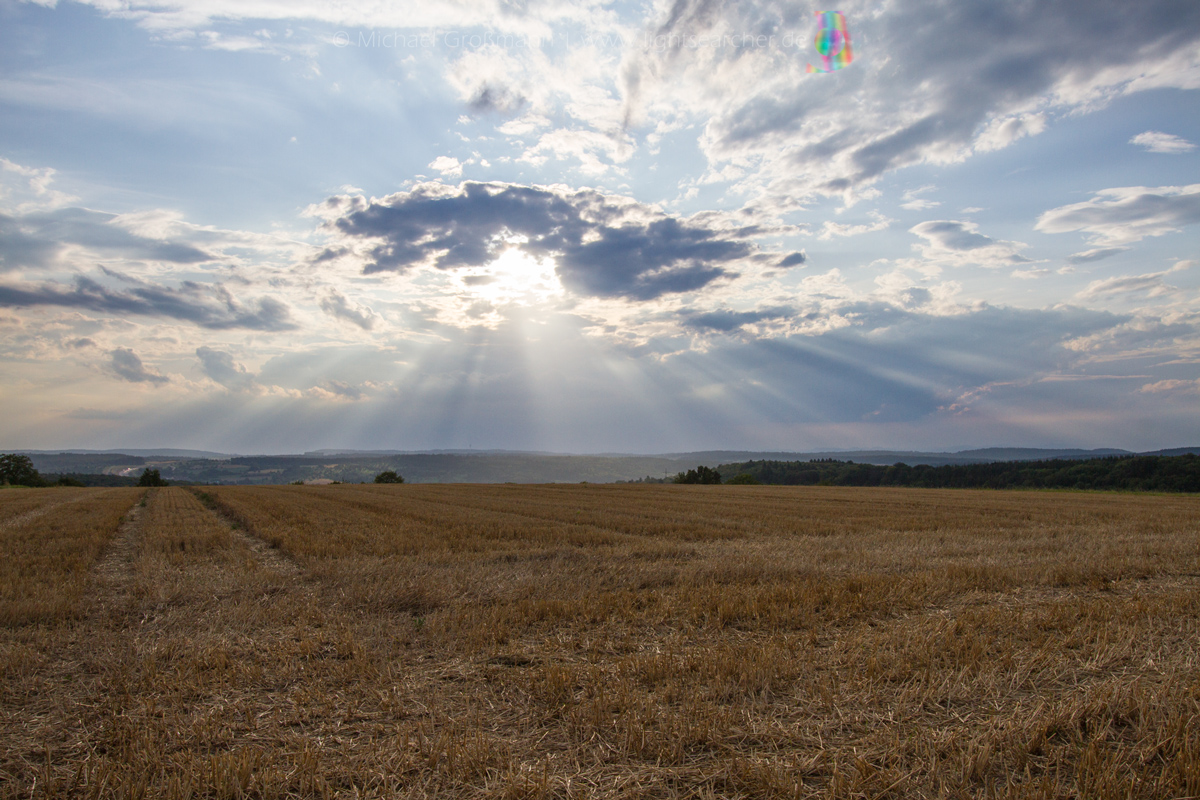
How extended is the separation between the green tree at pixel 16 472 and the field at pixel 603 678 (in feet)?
417

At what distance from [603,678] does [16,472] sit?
144145mm

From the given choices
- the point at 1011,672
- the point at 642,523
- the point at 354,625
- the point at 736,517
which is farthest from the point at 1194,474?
the point at 354,625

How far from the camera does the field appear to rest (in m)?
3.85

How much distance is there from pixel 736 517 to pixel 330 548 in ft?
53.4

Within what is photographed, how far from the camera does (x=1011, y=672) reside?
221 inches

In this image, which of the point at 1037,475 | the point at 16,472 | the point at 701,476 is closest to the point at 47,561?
the point at 701,476

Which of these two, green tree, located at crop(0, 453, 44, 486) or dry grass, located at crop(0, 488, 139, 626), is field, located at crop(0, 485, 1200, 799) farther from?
green tree, located at crop(0, 453, 44, 486)

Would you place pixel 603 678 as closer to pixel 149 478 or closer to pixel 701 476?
pixel 701 476

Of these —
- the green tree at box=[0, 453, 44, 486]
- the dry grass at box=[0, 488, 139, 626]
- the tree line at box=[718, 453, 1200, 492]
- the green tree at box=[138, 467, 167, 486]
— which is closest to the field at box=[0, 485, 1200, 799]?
the dry grass at box=[0, 488, 139, 626]

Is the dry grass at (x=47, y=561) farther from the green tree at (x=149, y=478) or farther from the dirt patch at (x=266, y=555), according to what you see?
the green tree at (x=149, y=478)

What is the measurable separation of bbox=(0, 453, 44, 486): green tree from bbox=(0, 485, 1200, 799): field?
127 m

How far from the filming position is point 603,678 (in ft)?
18.6

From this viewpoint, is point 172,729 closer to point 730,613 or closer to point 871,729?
point 871,729

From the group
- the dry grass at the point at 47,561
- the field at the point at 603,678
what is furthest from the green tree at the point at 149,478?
the field at the point at 603,678
